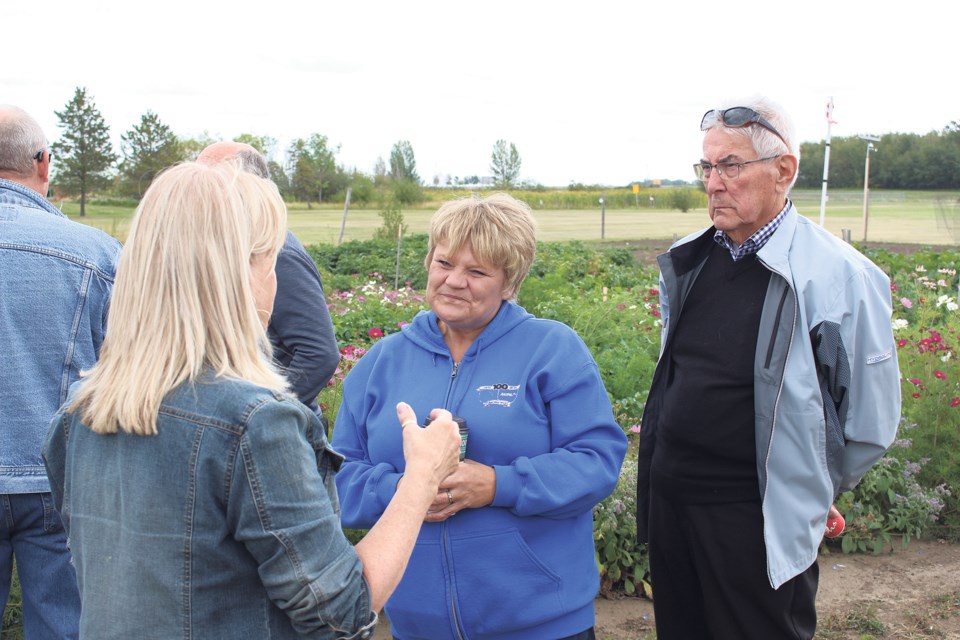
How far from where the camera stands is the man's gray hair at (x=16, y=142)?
9.37ft

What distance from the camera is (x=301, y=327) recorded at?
3457mm

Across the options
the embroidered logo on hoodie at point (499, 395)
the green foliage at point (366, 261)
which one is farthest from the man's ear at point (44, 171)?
the green foliage at point (366, 261)

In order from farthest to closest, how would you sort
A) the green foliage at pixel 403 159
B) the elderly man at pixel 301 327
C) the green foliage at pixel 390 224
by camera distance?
the green foliage at pixel 403 159, the green foliage at pixel 390 224, the elderly man at pixel 301 327

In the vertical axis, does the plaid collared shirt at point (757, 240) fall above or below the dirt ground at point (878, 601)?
above

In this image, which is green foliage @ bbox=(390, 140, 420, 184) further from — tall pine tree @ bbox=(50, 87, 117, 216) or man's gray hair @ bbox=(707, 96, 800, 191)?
man's gray hair @ bbox=(707, 96, 800, 191)

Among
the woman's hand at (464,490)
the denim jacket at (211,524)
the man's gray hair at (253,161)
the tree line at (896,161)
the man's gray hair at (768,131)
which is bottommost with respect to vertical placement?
the woman's hand at (464,490)

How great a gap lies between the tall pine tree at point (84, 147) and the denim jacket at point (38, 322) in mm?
54935

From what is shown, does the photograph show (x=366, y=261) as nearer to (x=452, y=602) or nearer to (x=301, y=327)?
(x=301, y=327)

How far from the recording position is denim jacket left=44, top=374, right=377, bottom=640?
4.97 feet

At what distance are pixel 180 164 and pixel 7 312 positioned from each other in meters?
1.20

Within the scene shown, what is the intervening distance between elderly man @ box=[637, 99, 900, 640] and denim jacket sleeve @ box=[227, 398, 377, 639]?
1.48 metres

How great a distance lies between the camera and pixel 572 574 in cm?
245

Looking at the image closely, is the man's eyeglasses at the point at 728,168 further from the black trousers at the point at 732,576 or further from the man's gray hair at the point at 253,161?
the man's gray hair at the point at 253,161

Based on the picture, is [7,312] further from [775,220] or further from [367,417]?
[775,220]
